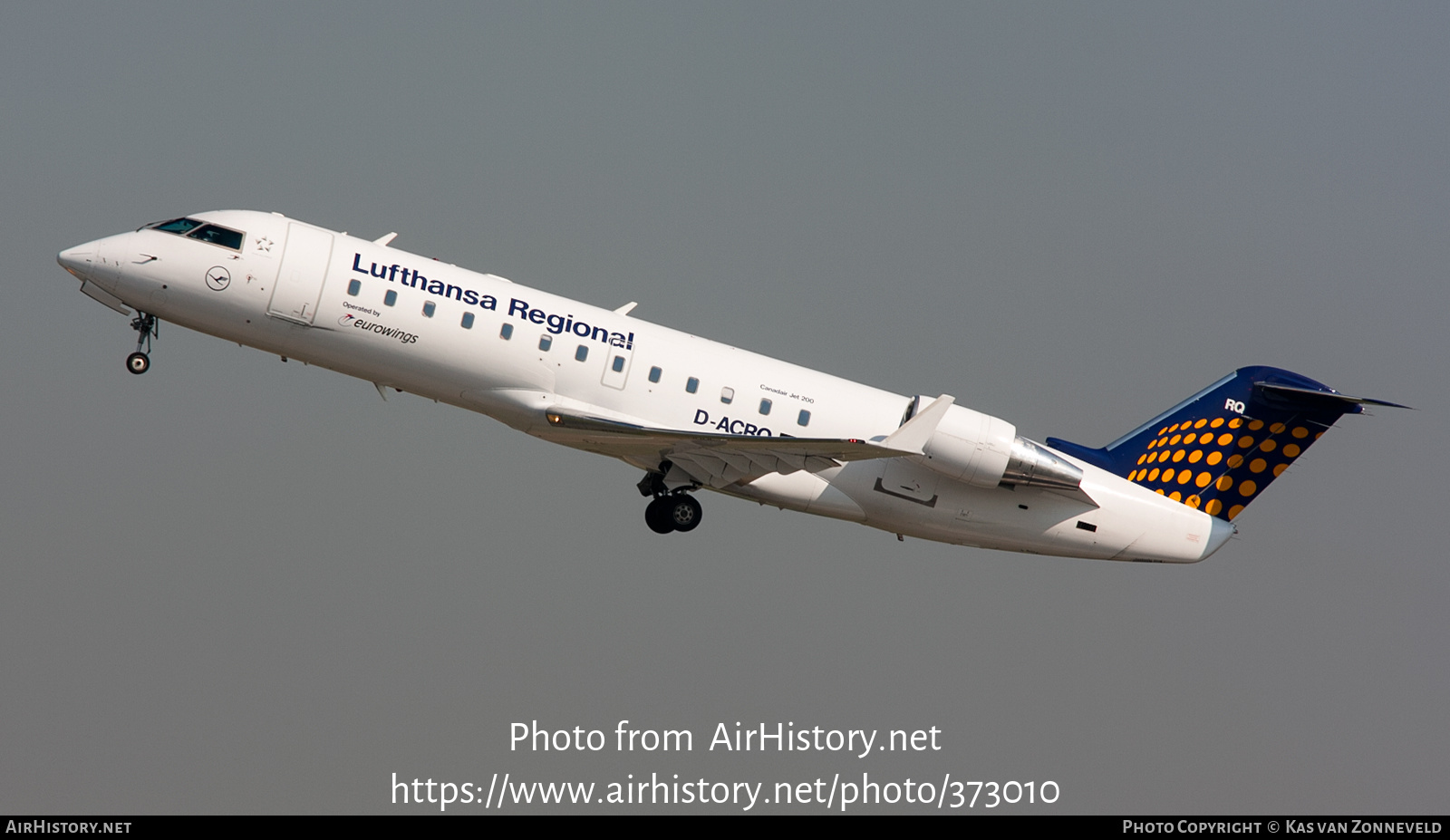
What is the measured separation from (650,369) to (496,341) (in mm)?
2440

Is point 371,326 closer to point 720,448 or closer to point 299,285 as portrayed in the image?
point 299,285

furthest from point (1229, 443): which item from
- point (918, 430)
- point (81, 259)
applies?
point (81, 259)

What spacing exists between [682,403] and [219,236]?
7.37m

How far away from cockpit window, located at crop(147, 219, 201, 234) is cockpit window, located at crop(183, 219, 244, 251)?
0.44ft

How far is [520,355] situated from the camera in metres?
23.2

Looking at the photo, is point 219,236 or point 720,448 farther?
point 720,448

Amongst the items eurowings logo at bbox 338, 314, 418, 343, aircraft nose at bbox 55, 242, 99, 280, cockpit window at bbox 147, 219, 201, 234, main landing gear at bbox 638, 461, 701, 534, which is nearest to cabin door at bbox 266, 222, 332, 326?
eurowings logo at bbox 338, 314, 418, 343

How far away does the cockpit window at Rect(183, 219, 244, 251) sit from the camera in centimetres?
2289

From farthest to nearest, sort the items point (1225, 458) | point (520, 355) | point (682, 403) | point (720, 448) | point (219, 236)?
point (1225, 458) → point (682, 403) → point (720, 448) → point (520, 355) → point (219, 236)

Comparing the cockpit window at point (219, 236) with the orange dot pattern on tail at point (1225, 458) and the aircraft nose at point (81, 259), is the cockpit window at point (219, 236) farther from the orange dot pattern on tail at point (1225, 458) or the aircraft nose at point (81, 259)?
the orange dot pattern on tail at point (1225, 458)

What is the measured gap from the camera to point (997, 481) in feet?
80.9

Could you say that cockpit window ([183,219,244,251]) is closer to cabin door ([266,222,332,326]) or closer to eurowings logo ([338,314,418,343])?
cabin door ([266,222,332,326])

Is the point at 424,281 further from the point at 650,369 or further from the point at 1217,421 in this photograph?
the point at 1217,421

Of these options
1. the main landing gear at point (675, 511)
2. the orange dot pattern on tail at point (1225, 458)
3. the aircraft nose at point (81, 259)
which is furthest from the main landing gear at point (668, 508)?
the aircraft nose at point (81, 259)
